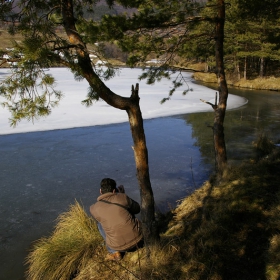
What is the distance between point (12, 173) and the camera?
7676 millimetres

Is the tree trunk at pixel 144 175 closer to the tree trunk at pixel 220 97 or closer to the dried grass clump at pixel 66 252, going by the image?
the dried grass clump at pixel 66 252

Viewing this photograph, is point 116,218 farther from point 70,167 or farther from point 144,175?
point 70,167

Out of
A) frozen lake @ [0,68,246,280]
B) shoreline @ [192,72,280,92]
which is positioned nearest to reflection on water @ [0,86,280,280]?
frozen lake @ [0,68,246,280]

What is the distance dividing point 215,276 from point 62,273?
2020 millimetres

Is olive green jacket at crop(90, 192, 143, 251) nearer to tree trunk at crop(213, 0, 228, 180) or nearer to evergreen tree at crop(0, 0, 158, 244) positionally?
evergreen tree at crop(0, 0, 158, 244)

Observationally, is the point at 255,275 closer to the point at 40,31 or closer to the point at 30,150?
the point at 40,31

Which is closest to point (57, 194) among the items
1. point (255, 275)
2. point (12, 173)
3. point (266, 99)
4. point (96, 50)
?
point (12, 173)

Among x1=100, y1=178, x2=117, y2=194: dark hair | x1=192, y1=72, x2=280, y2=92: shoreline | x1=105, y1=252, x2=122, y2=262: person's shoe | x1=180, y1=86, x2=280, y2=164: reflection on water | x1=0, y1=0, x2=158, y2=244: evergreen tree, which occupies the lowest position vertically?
x1=192, y1=72, x2=280, y2=92: shoreline

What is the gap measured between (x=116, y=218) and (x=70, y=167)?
4706mm

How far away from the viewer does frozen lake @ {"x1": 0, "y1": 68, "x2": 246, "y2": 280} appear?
549cm

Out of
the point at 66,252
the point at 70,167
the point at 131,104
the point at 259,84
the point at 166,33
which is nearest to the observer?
the point at 131,104

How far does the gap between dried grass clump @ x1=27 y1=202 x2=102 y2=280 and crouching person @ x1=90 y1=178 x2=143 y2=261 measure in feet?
1.97

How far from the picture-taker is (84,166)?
8.18 meters

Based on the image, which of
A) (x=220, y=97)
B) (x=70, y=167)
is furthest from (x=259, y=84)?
(x=70, y=167)
